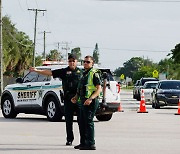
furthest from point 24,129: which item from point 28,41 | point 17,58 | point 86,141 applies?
point 28,41

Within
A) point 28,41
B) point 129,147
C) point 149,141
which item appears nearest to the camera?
point 129,147

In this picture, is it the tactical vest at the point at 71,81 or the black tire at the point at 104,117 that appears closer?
the tactical vest at the point at 71,81

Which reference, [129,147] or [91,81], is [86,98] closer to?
[91,81]

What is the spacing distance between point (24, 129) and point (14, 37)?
199ft

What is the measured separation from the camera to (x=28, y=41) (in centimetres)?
9038

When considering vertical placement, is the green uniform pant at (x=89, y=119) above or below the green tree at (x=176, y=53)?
below

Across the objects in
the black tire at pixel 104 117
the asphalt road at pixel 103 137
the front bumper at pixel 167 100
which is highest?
the front bumper at pixel 167 100

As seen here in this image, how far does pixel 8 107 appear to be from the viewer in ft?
78.1

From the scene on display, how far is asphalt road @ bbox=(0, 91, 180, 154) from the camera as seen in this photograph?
13.9 metres

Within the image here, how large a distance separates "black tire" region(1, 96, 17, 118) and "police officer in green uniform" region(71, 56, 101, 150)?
10123 mm

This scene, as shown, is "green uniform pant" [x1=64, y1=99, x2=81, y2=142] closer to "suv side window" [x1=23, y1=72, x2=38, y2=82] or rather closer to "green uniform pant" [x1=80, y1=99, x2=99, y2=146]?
"green uniform pant" [x1=80, y1=99, x2=99, y2=146]

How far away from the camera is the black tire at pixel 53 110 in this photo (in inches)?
862

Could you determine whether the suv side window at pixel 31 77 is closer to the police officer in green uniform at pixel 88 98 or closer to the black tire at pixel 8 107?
the black tire at pixel 8 107

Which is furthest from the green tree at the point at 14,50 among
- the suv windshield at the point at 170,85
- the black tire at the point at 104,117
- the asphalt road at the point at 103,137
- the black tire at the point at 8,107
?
the asphalt road at the point at 103,137
